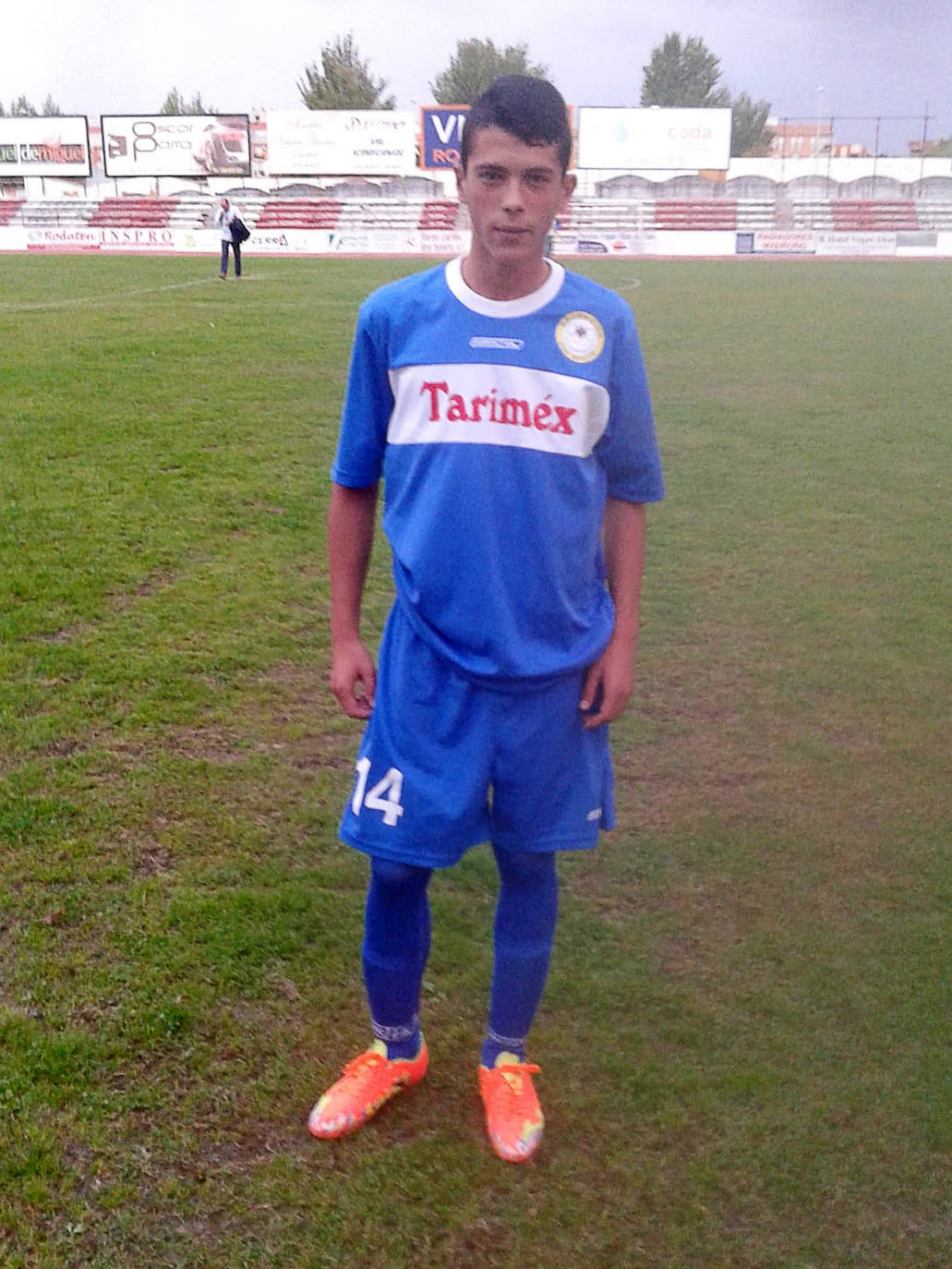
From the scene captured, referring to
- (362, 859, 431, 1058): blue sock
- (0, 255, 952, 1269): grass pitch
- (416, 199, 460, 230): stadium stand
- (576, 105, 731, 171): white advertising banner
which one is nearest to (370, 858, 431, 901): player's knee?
(362, 859, 431, 1058): blue sock

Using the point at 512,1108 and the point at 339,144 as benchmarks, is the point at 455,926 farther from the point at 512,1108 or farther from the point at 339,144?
the point at 339,144

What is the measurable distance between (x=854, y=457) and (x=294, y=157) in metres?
47.1

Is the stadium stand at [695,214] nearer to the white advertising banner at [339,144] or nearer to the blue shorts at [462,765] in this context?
the white advertising banner at [339,144]

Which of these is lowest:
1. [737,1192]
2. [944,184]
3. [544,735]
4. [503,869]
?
[737,1192]

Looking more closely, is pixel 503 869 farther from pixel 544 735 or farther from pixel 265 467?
pixel 265 467

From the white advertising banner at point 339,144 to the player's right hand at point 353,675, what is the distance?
5161cm

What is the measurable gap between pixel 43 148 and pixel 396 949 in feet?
183

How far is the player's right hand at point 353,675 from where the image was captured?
2.45 metres

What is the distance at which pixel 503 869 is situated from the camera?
246 cm

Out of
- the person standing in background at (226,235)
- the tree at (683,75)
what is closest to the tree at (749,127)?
the tree at (683,75)

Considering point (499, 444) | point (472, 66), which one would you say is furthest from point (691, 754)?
point (472, 66)

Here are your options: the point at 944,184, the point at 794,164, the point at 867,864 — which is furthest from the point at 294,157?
the point at 867,864

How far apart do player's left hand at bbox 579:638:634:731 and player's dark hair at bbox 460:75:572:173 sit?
2.92 feet

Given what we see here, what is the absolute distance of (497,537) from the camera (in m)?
2.15
